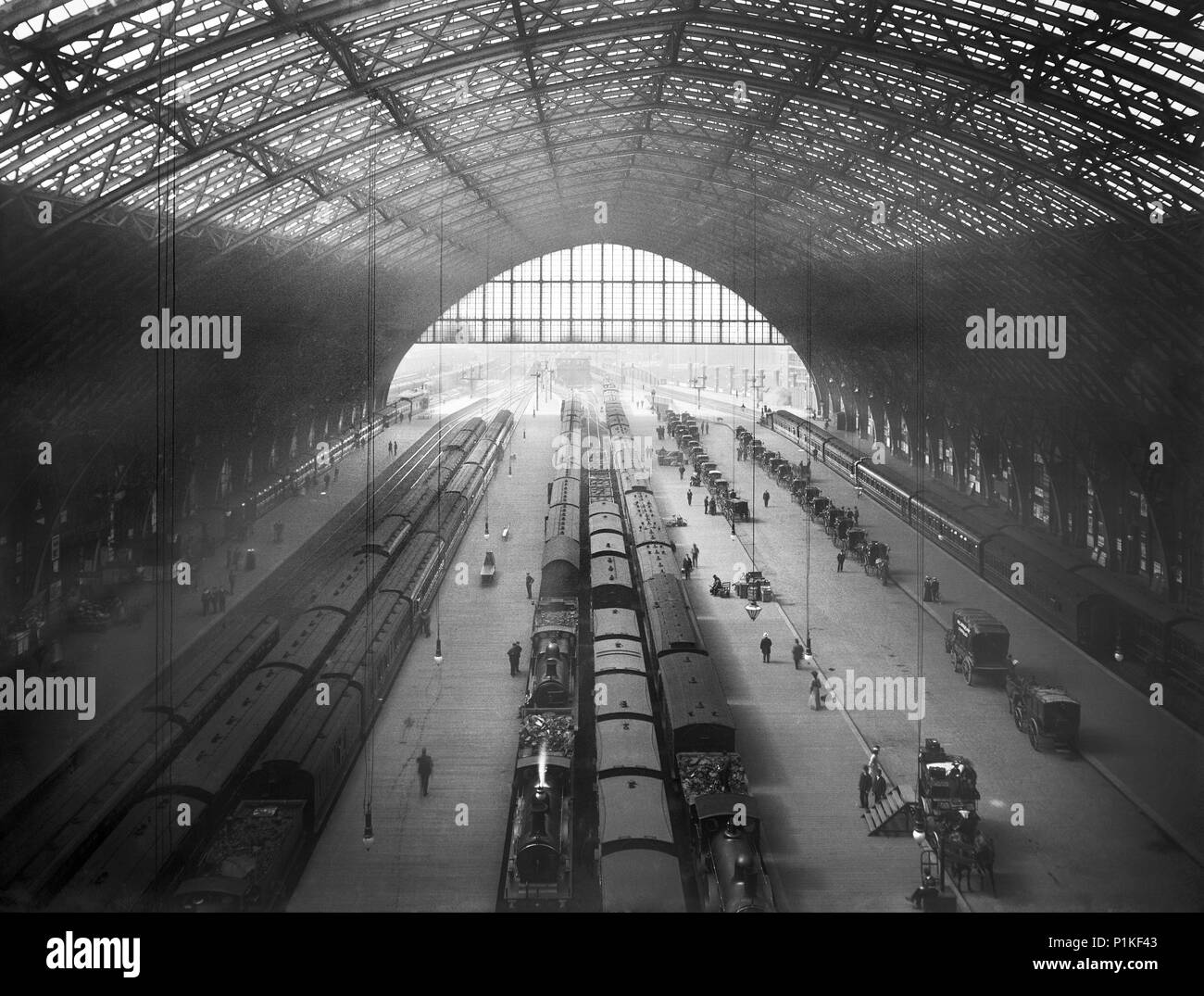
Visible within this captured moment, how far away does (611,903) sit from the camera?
13.1 m

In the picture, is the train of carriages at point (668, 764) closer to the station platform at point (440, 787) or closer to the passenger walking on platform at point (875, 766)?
the station platform at point (440, 787)

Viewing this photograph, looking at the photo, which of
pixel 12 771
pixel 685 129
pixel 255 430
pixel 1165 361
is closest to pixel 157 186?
pixel 12 771

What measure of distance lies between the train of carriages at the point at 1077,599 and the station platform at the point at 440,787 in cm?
1300

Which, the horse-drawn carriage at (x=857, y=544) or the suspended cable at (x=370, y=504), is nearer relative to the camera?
the suspended cable at (x=370, y=504)

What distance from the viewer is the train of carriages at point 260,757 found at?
13.0 metres

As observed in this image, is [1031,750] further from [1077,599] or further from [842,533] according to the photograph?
[842,533]

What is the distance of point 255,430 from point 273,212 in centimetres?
886

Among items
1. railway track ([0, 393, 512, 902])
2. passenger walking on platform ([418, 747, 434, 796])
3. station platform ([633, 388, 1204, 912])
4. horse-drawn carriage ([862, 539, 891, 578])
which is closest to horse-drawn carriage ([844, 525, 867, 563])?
horse-drawn carriage ([862, 539, 891, 578])

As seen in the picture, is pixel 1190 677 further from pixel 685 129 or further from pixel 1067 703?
pixel 685 129

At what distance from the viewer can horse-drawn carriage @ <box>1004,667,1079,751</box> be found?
19562 mm

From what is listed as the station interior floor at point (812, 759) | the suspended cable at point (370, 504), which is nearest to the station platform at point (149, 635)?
the station interior floor at point (812, 759)

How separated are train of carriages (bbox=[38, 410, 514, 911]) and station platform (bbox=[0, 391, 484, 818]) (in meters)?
1.70

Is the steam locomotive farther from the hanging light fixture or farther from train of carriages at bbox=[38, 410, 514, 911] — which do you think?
train of carriages at bbox=[38, 410, 514, 911]

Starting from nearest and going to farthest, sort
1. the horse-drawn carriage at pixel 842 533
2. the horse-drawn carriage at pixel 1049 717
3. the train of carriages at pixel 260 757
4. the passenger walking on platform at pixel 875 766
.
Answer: the train of carriages at pixel 260 757
the passenger walking on platform at pixel 875 766
the horse-drawn carriage at pixel 1049 717
the horse-drawn carriage at pixel 842 533
